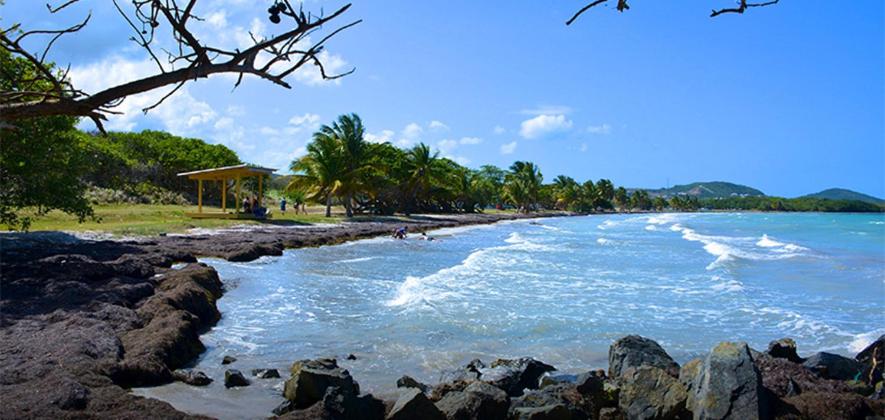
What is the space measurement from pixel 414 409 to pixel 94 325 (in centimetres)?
474

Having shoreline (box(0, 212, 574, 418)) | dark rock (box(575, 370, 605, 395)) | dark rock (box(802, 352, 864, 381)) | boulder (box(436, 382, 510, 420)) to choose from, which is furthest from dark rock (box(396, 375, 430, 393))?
dark rock (box(802, 352, 864, 381))

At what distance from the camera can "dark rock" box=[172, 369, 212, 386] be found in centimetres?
689

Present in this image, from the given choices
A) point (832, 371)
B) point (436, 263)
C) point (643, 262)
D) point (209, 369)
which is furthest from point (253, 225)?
point (832, 371)

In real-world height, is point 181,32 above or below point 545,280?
above

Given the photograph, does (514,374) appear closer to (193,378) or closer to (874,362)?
(193,378)

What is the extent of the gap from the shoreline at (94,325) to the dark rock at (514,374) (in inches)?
132

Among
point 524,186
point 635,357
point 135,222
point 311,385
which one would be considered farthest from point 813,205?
point 311,385

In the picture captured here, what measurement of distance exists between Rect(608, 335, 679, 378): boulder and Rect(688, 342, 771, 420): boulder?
1371 mm

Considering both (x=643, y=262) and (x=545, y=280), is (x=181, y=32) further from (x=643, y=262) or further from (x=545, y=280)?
(x=643, y=262)

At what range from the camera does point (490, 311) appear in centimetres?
1253

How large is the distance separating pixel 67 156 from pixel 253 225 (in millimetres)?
14835

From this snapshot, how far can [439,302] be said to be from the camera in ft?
43.5

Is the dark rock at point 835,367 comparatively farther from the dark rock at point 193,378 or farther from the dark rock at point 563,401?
the dark rock at point 193,378

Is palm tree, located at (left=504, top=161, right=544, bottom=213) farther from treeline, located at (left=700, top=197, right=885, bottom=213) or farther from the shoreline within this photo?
treeline, located at (left=700, top=197, right=885, bottom=213)
